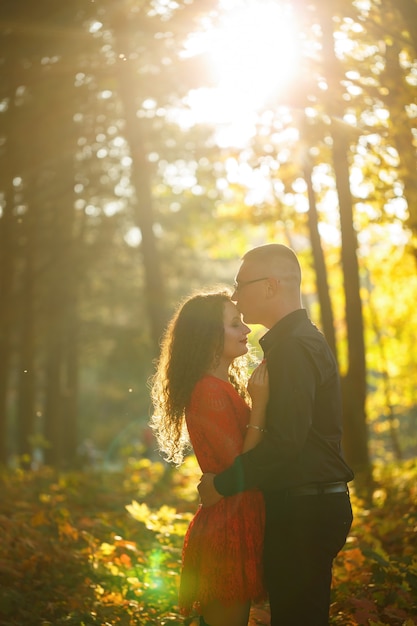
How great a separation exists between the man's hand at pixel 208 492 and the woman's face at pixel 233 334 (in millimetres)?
704

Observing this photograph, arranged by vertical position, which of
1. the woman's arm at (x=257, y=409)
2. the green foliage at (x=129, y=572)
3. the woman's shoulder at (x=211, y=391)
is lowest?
the green foliage at (x=129, y=572)

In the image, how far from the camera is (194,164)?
70.8ft

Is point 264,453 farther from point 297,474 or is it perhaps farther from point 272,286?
point 272,286

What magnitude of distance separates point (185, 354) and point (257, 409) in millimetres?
655

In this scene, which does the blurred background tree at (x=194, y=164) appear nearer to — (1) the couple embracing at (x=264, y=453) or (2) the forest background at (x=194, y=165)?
(2) the forest background at (x=194, y=165)

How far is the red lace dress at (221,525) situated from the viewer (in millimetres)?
4344

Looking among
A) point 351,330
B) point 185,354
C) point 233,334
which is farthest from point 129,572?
point 351,330

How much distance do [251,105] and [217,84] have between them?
0.57 m

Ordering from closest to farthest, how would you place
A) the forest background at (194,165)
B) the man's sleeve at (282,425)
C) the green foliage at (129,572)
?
the man's sleeve at (282,425), the green foliage at (129,572), the forest background at (194,165)

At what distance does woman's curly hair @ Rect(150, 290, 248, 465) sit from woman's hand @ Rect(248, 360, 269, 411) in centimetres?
43

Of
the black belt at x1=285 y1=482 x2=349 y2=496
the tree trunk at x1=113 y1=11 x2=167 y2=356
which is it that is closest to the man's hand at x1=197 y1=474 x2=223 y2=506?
the black belt at x1=285 y1=482 x2=349 y2=496

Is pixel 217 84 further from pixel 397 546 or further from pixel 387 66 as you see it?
pixel 397 546

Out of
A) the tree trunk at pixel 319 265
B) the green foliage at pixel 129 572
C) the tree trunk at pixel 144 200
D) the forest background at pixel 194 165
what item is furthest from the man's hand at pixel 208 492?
the tree trunk at pixel 144 200

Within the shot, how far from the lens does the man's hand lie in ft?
14.2
